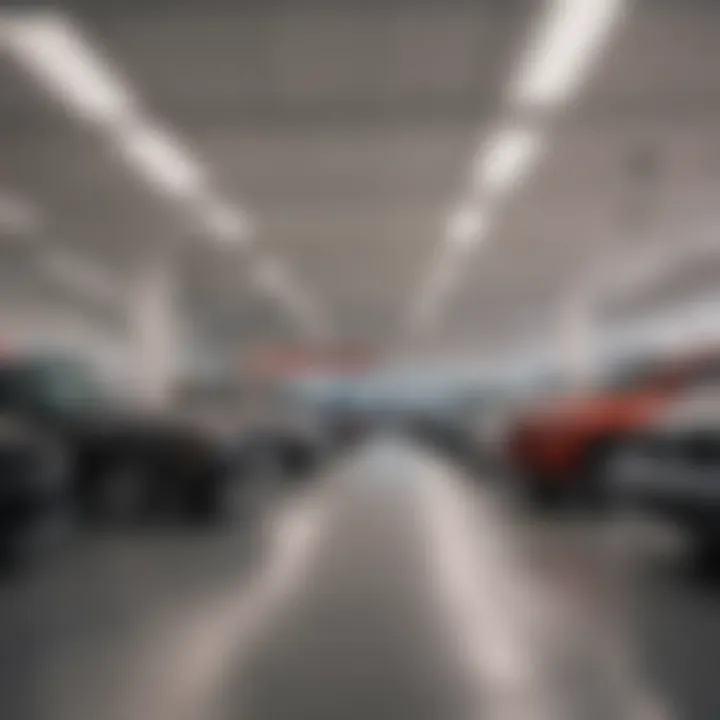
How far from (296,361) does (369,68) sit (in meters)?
24.8

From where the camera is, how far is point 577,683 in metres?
3.74

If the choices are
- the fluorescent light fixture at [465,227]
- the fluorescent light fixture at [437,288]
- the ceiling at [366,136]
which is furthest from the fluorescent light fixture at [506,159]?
the fluorescent light fixture at [437,288]

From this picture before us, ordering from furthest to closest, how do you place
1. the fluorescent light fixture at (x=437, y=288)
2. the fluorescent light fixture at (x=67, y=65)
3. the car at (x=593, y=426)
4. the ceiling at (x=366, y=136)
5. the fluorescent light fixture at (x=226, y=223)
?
the fluorescent light fixture at (x=437, y=288) < the fluorescent light fixture at (x=226, y=223) < the car at (x=593, y=426) < the ceiling at (x=366, y=136) < the fluorescent light fixture at (x=67, y=65)

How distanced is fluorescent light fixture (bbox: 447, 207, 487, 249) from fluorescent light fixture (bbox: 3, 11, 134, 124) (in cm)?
588

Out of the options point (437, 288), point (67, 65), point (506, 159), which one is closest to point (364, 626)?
point (67, 65)

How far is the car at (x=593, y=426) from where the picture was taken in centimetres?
891

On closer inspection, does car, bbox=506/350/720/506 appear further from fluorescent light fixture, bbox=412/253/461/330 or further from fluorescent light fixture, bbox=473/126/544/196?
fluorescent light fixture, bbox=412/253/461/330

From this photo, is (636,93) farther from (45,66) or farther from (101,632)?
(101,632)

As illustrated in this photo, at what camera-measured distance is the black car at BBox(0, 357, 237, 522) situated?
9062 mm

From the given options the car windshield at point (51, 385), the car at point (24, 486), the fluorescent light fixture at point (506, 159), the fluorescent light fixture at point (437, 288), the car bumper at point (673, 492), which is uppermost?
the fluorescent light fixture at point (437, 288)

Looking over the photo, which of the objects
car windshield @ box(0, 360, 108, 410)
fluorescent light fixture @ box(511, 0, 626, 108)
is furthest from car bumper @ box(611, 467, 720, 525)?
car windshield @ box(0, 360, 108, 410)

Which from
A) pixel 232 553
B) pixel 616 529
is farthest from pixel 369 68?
pixel 616 529

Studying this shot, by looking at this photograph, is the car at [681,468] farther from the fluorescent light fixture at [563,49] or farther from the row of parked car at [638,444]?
the fluorescent light fixture at [563,49]

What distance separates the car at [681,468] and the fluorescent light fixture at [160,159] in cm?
574
